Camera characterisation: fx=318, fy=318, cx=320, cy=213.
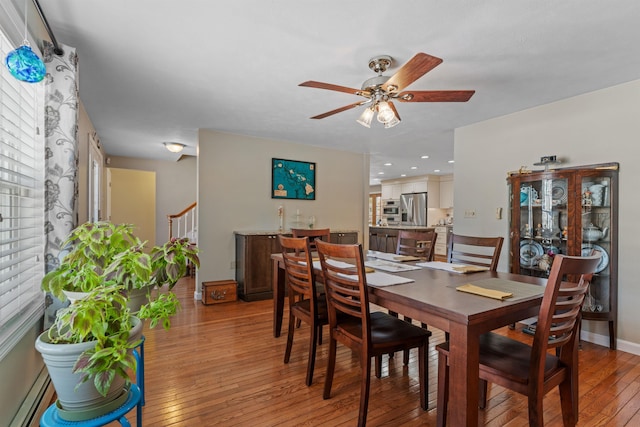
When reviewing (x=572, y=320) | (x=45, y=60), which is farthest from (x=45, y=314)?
(x=572, y=320)

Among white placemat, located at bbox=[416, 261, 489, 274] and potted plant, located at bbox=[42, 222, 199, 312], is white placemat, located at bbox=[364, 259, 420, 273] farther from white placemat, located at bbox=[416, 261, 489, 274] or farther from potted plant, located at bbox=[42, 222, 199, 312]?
potted plant, located at bbox=[42, 222, 199, 312]

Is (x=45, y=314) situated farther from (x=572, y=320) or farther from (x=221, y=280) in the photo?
(x=572, y=320)

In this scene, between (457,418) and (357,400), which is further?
(357,400)

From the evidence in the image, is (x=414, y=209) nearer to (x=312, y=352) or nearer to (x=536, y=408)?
(x=312, y=352)

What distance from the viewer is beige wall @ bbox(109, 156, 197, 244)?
21.9 ft

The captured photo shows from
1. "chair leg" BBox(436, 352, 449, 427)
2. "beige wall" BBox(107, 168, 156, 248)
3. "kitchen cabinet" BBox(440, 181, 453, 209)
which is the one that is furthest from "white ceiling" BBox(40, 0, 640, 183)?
"kitchen cabinet" BBox(440, 181, 453, 209)

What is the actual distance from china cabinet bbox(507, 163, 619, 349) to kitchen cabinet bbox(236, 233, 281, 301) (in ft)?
9.58

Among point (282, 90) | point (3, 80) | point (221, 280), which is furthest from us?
point (221, 280)

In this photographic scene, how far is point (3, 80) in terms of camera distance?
1452 millimetres

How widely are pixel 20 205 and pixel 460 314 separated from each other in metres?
2.25

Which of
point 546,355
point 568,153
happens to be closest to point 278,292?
point 546,355

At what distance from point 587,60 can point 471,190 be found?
185cm

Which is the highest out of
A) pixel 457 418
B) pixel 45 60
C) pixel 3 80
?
pixel 45 60

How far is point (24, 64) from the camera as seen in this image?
4.39 ft
